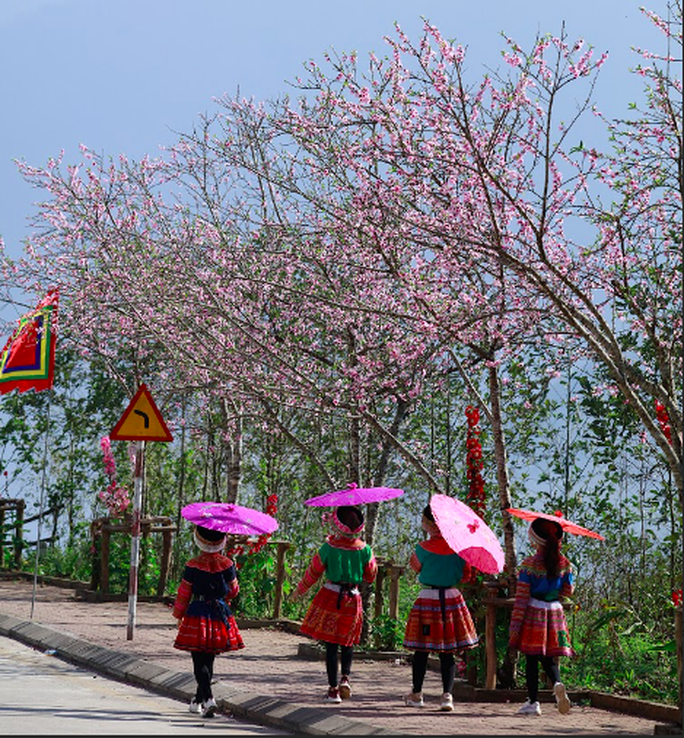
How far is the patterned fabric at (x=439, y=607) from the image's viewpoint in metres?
10.8

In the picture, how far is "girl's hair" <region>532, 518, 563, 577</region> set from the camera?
35.3 feet

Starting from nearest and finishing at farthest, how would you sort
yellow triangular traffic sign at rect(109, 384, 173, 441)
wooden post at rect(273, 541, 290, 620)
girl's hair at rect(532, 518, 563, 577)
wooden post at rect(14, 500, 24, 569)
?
girl's hair at rect(532, 518, 563, 577), yellow triangular traffic sign at rect(109, 384, 173, 441), wooden post at rect(273, 541, 290, 620), wooden post at rect(14, 500, 24, 569)

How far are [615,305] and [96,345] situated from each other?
1177 centimetres

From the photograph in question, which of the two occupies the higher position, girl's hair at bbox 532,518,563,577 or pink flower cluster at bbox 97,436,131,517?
pink flower cluster at bbox 97,436,131,517

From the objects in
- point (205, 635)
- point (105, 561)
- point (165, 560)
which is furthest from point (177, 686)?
point (105, 561)

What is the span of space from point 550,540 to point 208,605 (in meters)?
2.77

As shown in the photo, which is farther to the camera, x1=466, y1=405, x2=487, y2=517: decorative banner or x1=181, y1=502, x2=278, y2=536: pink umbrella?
x1=466, y1=405, x2=487, y2=517: decorative banner

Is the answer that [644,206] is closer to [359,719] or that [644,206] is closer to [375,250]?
[375,250]

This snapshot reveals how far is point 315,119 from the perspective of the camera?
1386 centimetres

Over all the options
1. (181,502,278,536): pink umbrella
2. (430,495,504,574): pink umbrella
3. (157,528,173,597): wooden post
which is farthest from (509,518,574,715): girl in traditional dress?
(157,528,173,597): wooden post

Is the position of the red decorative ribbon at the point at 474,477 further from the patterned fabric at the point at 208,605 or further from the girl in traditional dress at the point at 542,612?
the patterned fabric at the point at 208,605

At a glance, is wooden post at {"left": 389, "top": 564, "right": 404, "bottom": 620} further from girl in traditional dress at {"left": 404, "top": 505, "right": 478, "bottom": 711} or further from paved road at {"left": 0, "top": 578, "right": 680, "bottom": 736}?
girl in traditional dress at {"left": 404, "top": 505, "right": 478, "bottom": 711}

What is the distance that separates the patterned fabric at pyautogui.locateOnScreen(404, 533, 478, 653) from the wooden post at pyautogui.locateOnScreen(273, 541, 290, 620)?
22.1 ft

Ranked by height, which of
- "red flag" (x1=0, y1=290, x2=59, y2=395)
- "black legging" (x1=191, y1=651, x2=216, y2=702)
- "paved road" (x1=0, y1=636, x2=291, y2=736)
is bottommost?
"paved road" (x1=0, y1=636, x2=291, y2=736)
